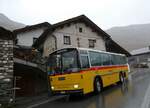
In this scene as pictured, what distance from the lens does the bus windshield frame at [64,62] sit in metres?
12.2

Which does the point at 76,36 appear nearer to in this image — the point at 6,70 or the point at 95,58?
the point at 95,58

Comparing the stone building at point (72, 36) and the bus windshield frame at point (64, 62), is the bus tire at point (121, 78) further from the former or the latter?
the stone building at point (72, 36)

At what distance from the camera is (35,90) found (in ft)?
61.7

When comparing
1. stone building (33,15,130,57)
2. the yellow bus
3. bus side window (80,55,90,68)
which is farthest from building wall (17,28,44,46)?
bus side window (80,55,90,68)

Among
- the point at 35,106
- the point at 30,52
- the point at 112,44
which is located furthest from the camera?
the point at 112,44

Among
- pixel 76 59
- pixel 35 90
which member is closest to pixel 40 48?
pixel 35 90

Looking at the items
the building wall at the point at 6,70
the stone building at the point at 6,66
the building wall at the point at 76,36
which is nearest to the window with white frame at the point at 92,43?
the building wall at the point at 76,36

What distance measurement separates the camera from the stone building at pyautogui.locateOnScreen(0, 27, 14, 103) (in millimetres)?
12344

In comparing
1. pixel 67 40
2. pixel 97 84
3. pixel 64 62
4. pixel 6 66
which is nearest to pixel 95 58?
pixel 97 84

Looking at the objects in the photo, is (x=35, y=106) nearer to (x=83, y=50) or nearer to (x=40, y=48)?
(x=83, y=50)

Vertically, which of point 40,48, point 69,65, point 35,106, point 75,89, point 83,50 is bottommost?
point 35,106

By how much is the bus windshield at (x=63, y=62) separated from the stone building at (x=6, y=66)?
7.67ft

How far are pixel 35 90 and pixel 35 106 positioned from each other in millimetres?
7186

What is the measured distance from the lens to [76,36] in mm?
27750
